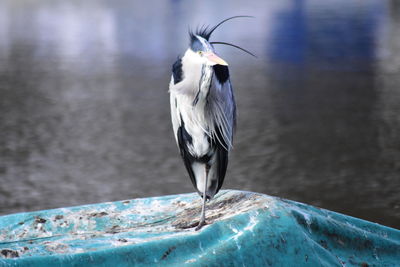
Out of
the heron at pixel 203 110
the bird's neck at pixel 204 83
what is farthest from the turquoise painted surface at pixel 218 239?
the bird's neck at pixel 204 83

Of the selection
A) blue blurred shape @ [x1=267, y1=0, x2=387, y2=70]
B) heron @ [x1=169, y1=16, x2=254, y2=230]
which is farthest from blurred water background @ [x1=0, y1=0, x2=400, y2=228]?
heron @ [x1=169, y1=16, x2=254, y2=230]

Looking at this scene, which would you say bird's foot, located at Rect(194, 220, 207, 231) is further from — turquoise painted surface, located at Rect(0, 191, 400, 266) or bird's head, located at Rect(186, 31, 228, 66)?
bird's head, located at Rect(186, 31, 228, 66)

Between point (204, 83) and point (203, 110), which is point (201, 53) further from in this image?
point (203, 110)

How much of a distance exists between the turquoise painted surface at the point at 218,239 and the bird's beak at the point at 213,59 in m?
0.52

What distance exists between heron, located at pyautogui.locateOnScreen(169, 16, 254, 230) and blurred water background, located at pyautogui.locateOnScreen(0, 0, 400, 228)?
1.70 metres

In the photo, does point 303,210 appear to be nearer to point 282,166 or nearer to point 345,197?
point 345,197

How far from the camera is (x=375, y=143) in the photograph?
5.23 metres

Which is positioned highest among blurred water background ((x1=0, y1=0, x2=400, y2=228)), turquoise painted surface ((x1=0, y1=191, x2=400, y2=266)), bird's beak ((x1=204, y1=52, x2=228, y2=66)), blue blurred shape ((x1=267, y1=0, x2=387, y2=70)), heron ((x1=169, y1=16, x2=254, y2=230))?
bird's beak ((x1=204, y1=52, x2=228, y2=66))

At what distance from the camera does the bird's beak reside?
2117 millimetres

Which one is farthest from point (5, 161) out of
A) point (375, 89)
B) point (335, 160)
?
point (375, 89)

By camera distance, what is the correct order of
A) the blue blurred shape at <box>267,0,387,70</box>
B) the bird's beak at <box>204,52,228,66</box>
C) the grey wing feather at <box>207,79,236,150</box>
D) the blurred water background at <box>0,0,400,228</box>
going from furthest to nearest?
the blue blurred shape at <box>267,0,387,70</box>
the blurred water background at <box>0,0,400,228</box>
the grey wing feather at <box>207,79,236,150</box>
the bird's beak at <box>204,52,228,66</box>

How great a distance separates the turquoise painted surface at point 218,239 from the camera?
218 cm

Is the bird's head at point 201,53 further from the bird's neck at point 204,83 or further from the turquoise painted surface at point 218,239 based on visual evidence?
the turquoise painted surface at point 218,239

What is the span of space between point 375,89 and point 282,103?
109cm
